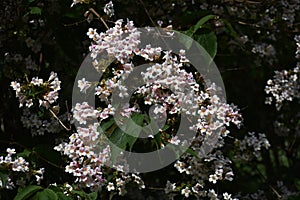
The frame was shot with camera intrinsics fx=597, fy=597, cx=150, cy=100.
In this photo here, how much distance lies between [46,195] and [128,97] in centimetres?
40

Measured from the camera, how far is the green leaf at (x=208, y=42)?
204cm

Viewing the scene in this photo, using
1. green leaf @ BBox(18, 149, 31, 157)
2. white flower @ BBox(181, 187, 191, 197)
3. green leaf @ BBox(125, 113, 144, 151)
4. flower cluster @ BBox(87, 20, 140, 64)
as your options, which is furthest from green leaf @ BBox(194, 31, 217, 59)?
green leaf @ BBox(18, 149, 31, 157)

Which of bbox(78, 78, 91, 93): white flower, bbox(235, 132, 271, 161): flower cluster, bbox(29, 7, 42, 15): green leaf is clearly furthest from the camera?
bbox(235, 132, 271, 161): flower cluster

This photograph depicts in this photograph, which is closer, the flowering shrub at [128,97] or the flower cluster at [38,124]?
the flowering shrub at [128,97]

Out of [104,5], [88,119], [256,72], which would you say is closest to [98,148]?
[88,119]

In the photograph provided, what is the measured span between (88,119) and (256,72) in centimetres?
159

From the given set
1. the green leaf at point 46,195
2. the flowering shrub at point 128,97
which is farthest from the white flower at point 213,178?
the green leaf at point 46,195

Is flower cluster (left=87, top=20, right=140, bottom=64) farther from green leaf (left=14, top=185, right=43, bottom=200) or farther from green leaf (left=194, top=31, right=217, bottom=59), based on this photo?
green leaf (left=14, top=185, right=43, bottom=200)

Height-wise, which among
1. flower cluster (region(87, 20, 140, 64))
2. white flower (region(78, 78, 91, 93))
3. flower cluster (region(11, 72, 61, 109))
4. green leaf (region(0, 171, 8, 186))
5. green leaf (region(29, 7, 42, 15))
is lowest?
green leaf (region(0, 171, 8, 186))

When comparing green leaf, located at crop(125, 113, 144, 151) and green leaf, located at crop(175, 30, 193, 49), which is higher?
green leaf, located at crop(175, 30, 193, 49)

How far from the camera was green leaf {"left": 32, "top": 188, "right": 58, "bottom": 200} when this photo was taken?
1794 mm

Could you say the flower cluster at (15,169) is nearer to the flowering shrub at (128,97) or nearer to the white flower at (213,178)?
the flowering shrub at (128,97)

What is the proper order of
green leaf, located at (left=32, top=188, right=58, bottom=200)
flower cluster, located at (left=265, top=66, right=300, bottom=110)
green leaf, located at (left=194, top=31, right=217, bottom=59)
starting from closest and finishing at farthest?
green leaf, located at (left=32, top=188, right=58, bottom=200), green leaf, located at (left=194, top=31, right=217, bottom=59), flower cluster, located at (left=265, top=66, right=300, bottom=110)

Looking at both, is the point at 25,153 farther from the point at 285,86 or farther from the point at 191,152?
the point at 285,86
